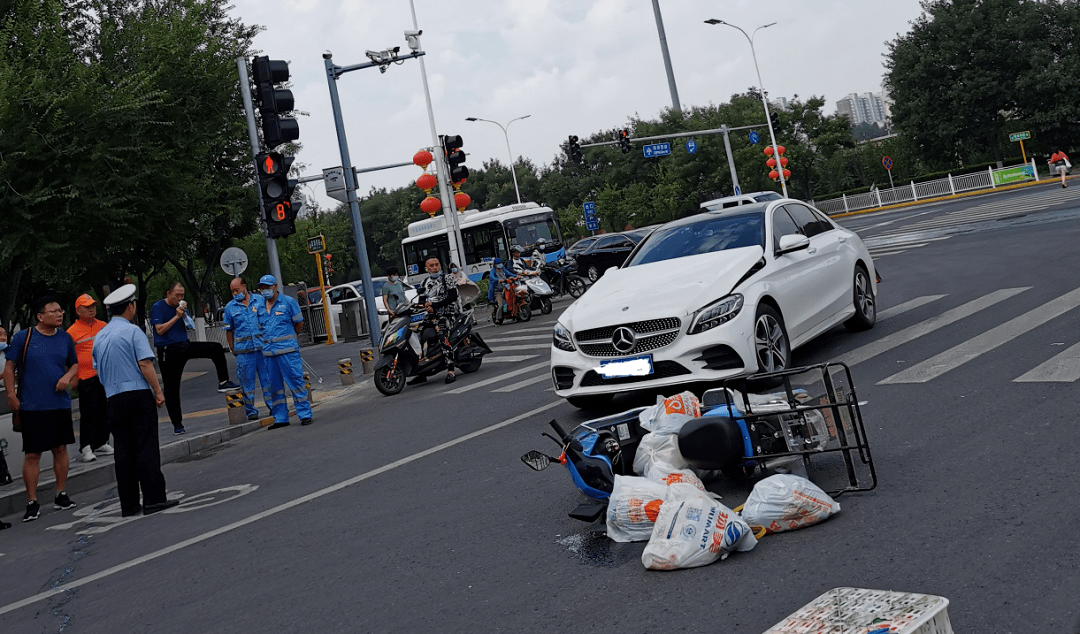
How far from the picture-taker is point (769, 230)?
31.5ft

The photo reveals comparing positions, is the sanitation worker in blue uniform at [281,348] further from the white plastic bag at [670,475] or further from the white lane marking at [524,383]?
the white plastic bag at [670,475]

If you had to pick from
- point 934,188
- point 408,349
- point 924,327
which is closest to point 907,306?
point 924,327

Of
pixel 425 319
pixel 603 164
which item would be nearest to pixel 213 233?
pixel 425 319

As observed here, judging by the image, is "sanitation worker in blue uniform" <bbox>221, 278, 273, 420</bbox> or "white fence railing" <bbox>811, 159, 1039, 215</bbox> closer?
"sanitation worker in blue uniform" <bbox>221, 278, 273, 420</bbox>

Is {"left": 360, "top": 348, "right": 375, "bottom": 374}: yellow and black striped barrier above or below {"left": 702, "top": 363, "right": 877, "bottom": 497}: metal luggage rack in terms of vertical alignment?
above

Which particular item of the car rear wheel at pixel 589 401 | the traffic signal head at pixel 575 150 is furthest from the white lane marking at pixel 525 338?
the traffic signal head at pixel 575 150

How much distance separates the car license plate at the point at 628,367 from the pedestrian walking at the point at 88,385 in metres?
5.37

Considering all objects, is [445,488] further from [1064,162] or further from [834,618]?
[1064,162]

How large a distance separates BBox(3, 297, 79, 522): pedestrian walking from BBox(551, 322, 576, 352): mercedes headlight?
456 cm

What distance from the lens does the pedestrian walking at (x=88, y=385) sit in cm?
1038

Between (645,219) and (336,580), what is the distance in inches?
2586

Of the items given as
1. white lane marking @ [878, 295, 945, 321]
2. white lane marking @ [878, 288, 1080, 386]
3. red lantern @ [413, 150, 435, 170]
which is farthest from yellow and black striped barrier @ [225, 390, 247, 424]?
red lantern @ [413, 150, 435, 170]

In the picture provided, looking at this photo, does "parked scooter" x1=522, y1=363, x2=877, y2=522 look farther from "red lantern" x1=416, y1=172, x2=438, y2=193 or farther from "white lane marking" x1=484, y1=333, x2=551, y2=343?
"red lantern" x1=416, y1=172, x2=438, y2=193

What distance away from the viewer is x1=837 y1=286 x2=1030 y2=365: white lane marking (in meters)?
9.52
